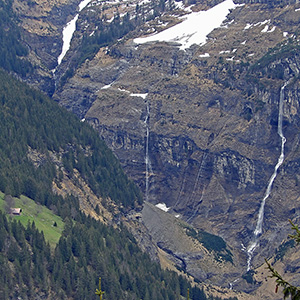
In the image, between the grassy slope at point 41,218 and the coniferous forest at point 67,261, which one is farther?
the grassy slope at point 41,218

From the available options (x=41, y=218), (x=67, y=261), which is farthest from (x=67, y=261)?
(x=41, y=218)

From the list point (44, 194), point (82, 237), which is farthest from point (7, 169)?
point (82, 237)

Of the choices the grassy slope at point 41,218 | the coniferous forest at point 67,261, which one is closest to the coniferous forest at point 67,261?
the coniferous forest at point 67,261

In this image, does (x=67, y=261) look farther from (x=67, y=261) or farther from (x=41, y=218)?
(x=41, y=218)

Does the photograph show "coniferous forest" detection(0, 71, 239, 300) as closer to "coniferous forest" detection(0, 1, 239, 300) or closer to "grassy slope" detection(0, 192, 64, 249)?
"coniferous forest" detection(0, 1, 239, 300)

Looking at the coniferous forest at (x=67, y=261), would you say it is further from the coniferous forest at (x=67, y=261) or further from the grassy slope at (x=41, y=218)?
the grassy slope at (x=41, y=218)

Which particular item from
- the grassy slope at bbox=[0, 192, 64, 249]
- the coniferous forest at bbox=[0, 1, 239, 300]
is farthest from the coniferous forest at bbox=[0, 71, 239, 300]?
the grassy slope at bbox=[0, 192, 64, 249]

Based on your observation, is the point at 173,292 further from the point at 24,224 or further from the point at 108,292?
the point at 24,224

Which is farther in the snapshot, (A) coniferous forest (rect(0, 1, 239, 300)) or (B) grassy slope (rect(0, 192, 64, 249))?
(B) grassy slope (rect(0, 192, 64, 249))
